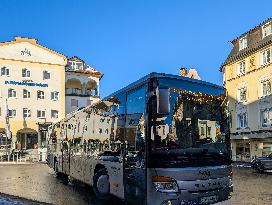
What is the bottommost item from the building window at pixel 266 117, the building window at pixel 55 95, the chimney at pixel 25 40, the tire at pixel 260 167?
the tire at pixel 260 167

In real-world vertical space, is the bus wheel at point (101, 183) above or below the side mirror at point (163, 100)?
below

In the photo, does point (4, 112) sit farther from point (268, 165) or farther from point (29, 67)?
point (268, 165)

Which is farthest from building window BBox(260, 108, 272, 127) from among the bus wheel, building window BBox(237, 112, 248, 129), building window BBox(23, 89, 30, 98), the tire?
building window BBox(23, 89, 30, 98)

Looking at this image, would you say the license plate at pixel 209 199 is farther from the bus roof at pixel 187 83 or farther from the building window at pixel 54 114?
the building window at pixel 54 114

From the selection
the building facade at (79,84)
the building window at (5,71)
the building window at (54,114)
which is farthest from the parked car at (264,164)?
the building window at (5,71)

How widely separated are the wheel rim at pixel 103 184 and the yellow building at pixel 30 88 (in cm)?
3981

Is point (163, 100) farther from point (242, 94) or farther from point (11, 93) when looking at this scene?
point (11, 93)

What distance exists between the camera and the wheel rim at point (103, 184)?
9852 millimetres

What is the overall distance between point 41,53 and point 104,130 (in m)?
44.9

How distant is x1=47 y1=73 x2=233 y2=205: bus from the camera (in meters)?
7.41

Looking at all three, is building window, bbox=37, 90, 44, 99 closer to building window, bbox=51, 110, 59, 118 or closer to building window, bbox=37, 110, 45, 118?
building window, bbox=37, 110, 45, 118

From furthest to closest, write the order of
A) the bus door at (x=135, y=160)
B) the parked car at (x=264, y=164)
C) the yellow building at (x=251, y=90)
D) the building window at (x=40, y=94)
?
the building window at (x=40, y=94)
the yellow building at (x=251, y=90)
the parked car at (x=264, y=164)
the bus door at (x=135, y=160)

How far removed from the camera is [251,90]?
38812 millimetres

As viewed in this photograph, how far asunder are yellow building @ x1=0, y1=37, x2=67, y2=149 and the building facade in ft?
6.97
